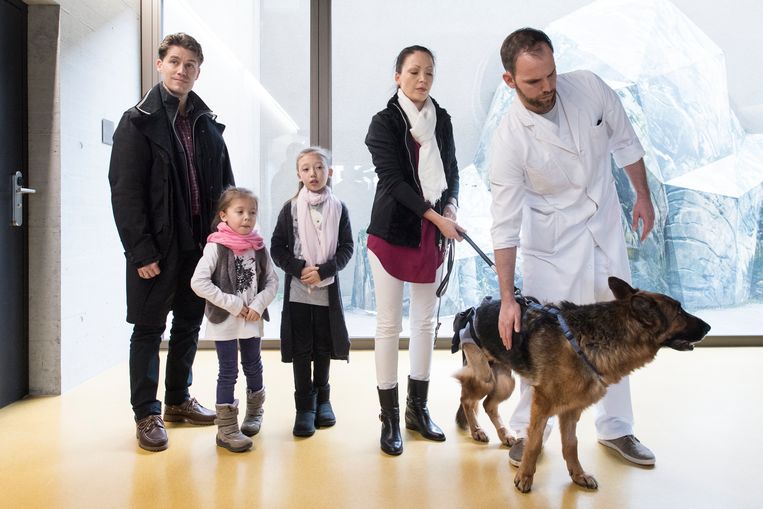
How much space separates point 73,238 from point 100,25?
140cm

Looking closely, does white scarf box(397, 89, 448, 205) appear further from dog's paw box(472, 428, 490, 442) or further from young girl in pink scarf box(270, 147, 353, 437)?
dog's paw box(472, 428, 490, 442)

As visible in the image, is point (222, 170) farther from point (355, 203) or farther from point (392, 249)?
point (355, 203)

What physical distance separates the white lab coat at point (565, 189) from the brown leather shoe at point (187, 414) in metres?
1.66

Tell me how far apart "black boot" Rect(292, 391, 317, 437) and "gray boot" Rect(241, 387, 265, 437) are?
0.17 meters

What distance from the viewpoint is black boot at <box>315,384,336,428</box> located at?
3.15m

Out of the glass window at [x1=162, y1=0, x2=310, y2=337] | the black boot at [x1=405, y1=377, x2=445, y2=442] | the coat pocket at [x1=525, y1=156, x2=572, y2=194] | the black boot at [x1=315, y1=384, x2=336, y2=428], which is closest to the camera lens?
the coat pocket at [x1=525, y1=156, x2=572, y2=194]

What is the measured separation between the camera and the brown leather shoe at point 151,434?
2814 mm

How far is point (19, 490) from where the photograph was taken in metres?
2.40

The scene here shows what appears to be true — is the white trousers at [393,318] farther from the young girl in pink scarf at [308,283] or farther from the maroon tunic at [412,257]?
the young girl in pink scarf at [308,283]

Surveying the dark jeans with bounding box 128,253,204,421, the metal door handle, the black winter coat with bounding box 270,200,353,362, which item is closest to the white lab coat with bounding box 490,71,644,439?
the black winter coat with bounding box 270,200,353,362

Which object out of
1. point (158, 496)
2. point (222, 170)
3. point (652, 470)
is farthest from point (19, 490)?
point (652, 470)

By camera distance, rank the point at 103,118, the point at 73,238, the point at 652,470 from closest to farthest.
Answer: the point at 652,470 < the point at 73,238 < the point at 103,118

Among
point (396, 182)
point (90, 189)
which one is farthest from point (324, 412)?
point (90, 189)

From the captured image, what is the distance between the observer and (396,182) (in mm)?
2789
